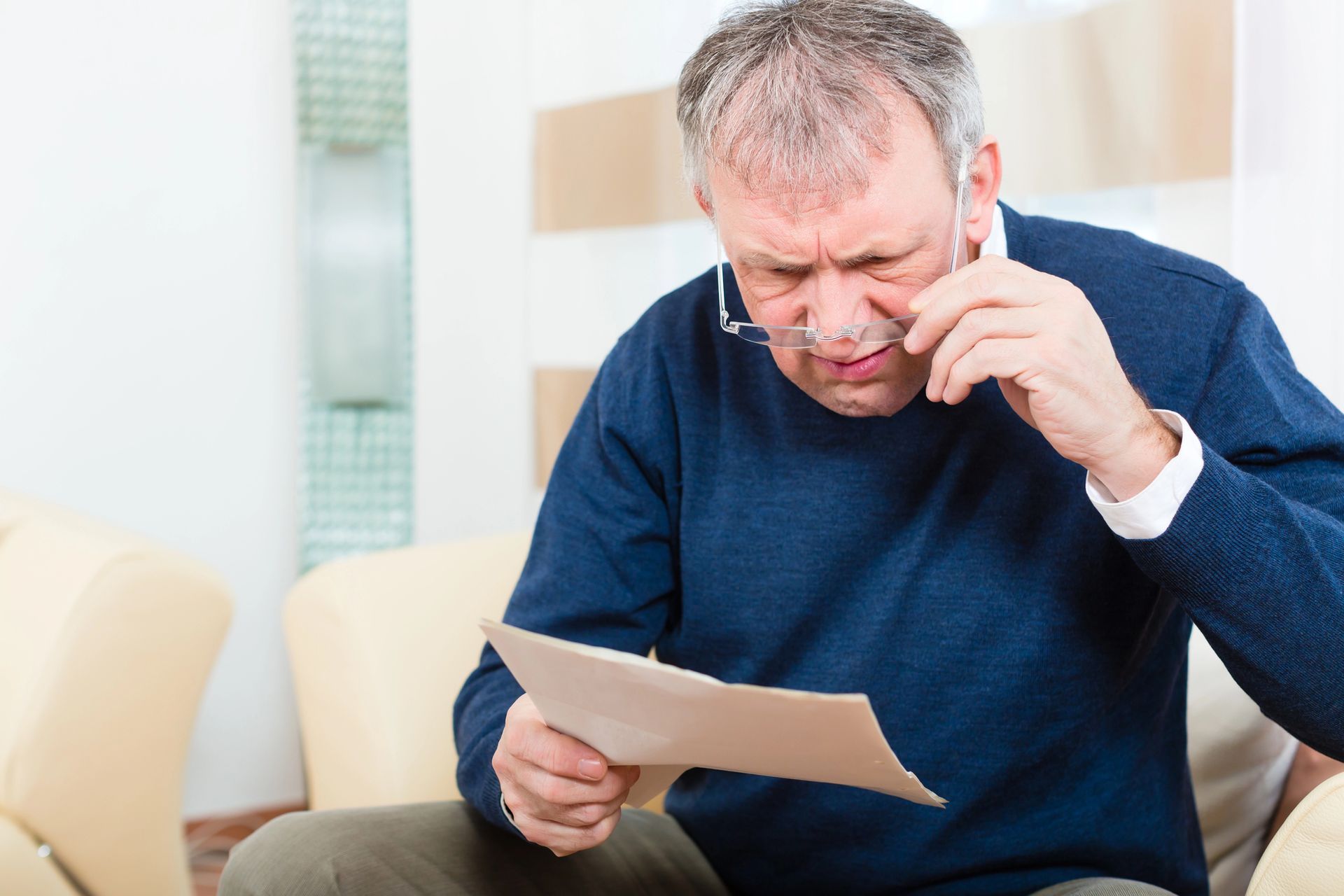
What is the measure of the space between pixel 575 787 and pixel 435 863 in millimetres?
206

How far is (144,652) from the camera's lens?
1565 mm

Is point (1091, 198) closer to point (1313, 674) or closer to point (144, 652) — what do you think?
point (1313, 674)

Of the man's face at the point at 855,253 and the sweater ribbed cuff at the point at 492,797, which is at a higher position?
the man's face at the point at 855,253

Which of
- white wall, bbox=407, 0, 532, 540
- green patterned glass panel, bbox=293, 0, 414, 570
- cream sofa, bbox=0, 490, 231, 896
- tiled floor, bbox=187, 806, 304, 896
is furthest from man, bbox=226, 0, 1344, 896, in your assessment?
tiled floor, bbox=187, 806, 304, 896

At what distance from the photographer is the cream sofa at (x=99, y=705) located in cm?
150

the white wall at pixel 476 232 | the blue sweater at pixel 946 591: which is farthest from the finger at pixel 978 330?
the white wall at pixel 476 232

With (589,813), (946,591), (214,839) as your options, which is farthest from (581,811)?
(214,839)

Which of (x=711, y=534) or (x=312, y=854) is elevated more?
(x=711, y=534)

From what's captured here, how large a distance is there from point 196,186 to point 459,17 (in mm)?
671

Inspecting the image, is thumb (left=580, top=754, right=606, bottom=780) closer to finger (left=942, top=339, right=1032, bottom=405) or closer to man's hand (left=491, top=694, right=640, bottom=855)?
man's hand (left=491, top=694, right=640, bottom=855)

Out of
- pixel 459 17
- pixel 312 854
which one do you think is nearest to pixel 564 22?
pixel 459 17

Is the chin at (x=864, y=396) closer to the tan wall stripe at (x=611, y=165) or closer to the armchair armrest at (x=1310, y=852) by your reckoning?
the armchair armrest at (x=1310, y=852)

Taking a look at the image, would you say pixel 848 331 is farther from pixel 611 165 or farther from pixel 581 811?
pixel 611 165

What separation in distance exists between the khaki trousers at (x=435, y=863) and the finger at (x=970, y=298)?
0.47m
